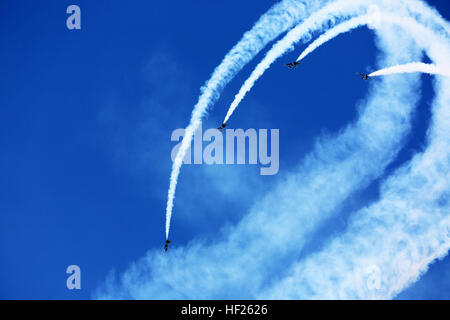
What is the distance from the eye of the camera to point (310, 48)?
2916 cm
